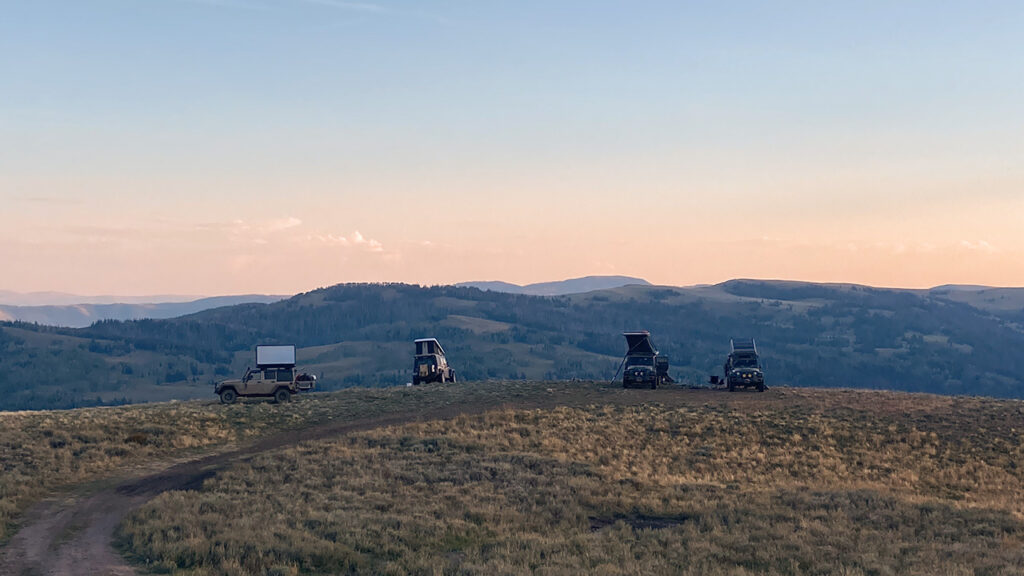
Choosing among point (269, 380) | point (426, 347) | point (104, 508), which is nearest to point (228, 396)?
point (269, 380)

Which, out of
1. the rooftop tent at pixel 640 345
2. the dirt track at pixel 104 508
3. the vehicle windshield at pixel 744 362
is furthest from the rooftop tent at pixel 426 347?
the vehicle windshield at pixel 744 362

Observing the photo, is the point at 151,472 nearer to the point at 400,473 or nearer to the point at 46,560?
the point at 400,473

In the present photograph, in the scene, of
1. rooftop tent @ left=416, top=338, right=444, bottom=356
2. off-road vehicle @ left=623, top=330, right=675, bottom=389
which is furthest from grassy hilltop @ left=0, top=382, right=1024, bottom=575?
rooftop tent @ left=416, top=338, right=444, bottom=356

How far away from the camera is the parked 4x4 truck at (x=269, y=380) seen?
185ft

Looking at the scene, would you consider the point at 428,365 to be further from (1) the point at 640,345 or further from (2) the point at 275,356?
(2) the point at 275,356

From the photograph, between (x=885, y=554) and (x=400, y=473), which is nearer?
(x=885, y=554)

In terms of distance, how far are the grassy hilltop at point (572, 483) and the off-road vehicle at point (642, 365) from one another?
6152 millimetres

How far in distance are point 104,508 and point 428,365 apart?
154ft

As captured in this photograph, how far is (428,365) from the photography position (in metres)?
75.2

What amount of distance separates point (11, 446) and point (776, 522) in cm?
3351

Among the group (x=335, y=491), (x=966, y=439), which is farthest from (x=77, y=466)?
(x=966, y=439)

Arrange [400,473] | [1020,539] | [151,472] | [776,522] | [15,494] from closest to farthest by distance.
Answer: [1020,539] → [776,522] → [15,494] → [400,473] → [151,472]

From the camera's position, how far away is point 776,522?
26.5m

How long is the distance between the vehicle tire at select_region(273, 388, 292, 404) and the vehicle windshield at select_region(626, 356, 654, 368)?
26.1 m
